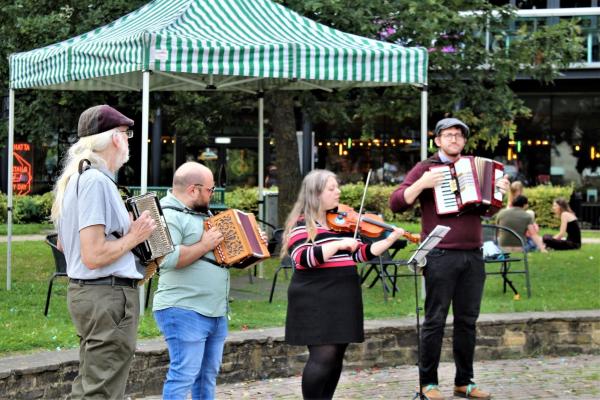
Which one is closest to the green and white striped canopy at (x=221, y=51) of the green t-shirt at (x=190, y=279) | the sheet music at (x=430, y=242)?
the sheet music at (x=430, y=242)

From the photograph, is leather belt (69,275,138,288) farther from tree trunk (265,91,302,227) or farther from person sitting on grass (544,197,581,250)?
person sitting on grass (544,197,581,250)

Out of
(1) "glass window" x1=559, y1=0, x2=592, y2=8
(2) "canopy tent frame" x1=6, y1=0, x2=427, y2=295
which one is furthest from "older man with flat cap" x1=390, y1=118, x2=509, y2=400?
(1) "glass window" x1=559, y1=0, x2=592, y2=8

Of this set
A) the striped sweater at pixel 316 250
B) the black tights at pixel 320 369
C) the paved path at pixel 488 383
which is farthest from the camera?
the paved path at pixel 488 383

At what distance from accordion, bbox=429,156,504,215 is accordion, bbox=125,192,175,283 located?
9.03ft

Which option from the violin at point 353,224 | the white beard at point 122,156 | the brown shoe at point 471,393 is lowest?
the brown shoe at point 471,393

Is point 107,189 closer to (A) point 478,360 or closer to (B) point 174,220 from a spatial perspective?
(B) point 174,220

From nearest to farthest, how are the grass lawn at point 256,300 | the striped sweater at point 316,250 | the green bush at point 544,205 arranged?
the striped sweater at point 316,250 < the grass lawn at point 256,300 < the green bush at point 544,205

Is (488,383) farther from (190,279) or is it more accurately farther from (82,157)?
(82,157)

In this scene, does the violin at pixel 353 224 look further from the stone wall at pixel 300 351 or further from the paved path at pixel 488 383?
the stone wall at pixel 300 351

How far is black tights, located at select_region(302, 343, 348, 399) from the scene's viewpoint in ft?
18.9

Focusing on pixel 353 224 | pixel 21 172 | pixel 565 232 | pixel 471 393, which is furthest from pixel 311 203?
pixel 21 172

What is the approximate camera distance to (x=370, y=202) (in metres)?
23.9

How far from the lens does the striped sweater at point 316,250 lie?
5.66m

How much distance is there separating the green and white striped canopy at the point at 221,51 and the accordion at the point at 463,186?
8.99ft
